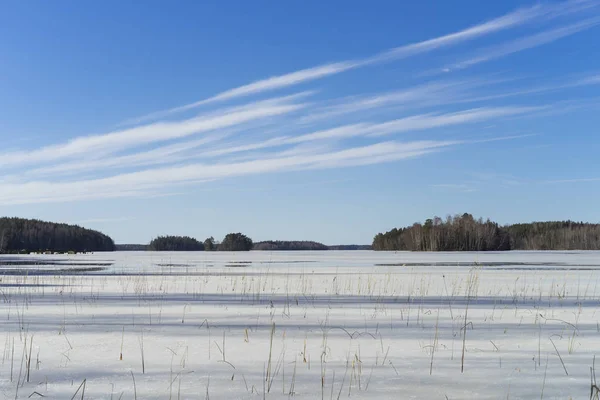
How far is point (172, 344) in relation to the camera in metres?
5.79

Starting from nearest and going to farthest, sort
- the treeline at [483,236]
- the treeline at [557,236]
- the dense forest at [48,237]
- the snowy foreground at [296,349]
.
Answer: the snowy foreground at [296,349] < the treeline at [483,236] < the treeline at [557,236] < the dense forest at [48,237]

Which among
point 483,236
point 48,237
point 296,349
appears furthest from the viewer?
point 48,237

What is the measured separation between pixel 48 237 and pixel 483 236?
86.0m

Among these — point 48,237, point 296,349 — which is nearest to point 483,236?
point 296,349

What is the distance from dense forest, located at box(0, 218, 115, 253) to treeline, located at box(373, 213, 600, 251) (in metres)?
62.6

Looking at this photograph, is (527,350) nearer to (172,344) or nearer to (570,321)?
(570,321)

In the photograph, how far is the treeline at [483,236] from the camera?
259ft

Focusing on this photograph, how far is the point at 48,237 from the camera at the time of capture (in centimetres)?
11012

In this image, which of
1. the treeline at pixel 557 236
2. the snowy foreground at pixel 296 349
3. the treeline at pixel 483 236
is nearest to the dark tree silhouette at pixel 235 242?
the treeline at pixel 483 236

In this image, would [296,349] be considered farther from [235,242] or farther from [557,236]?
[557,236]

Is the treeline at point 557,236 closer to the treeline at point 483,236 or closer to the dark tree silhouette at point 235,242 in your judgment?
the treeline at point 483,236

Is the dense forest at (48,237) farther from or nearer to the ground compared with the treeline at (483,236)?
nearer to the ground

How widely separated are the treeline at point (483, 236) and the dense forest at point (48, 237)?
62.6 m

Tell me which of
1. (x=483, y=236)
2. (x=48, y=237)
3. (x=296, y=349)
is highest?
(x=483, y=236)
